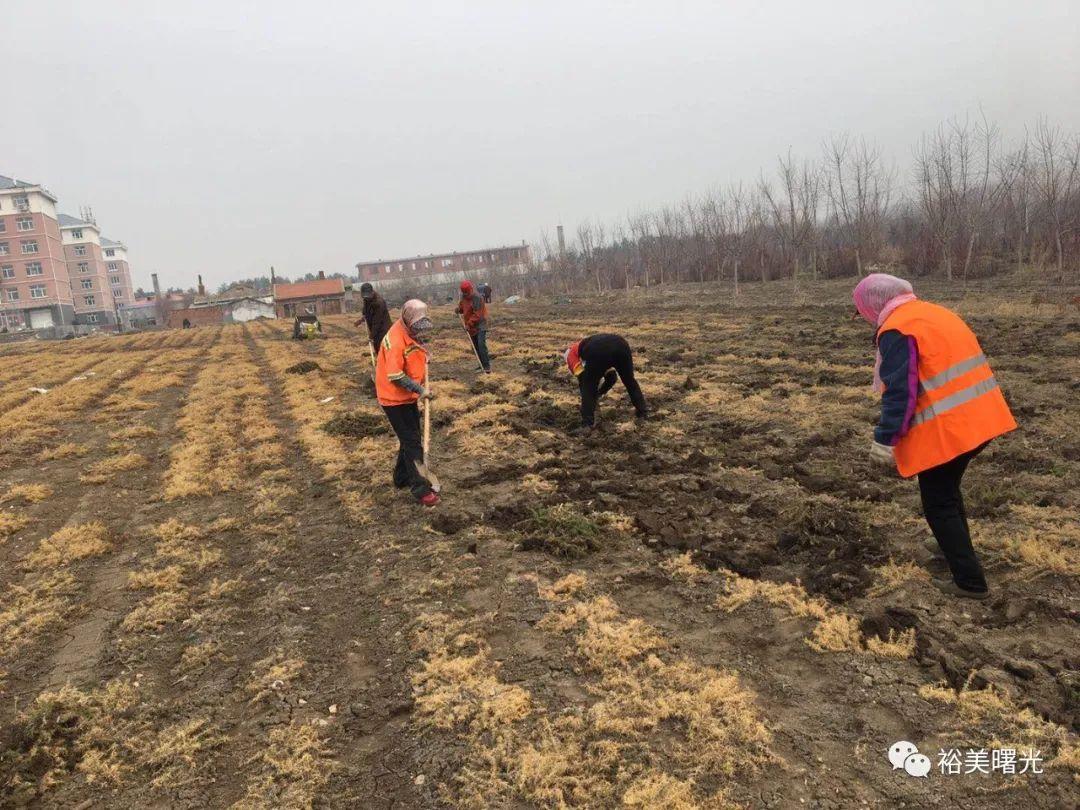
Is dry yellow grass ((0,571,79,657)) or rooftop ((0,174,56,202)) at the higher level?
rooftop ((0,174,56,202))

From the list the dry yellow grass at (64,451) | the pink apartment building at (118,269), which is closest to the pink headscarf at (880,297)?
the dry yellow grass at (64,451)

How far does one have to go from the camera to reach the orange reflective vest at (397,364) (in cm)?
562

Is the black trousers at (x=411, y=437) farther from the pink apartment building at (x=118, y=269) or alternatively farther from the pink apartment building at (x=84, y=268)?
the pink apartment building at (x=118, y=269)

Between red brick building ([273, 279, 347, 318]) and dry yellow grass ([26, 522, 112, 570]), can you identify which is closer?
dry yellow grass ([26, 522, 112, 570])

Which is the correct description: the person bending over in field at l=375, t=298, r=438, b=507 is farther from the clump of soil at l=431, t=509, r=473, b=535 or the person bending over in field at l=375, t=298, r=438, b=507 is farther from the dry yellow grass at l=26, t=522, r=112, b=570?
the dry yellow grass at l=26, t=522, r=112, b=570

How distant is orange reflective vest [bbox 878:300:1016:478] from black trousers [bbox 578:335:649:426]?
13.5ft

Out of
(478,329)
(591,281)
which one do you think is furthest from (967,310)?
(591,281)

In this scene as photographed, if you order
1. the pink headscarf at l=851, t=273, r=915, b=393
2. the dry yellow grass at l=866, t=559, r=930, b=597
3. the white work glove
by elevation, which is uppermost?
the pink headscarf at l=851, t=273, r=915, b=393

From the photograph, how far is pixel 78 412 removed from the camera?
11461 millimetres

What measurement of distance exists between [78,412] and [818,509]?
40.7 ft

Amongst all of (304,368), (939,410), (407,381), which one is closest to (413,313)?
(407,381)

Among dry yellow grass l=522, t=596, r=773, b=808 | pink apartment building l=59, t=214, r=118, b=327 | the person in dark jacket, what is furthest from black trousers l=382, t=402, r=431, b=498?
pink apartment building l=59, t=214, r=118, b=327

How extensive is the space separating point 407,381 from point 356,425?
3.70m

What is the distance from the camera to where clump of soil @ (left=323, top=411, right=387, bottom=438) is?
8711 millimetres
